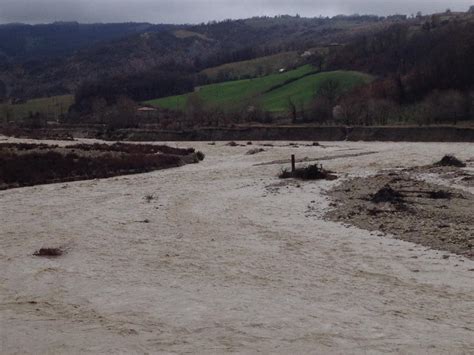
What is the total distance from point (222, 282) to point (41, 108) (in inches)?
5240

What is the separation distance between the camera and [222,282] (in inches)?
631

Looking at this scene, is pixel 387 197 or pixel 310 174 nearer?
pixel 387 197

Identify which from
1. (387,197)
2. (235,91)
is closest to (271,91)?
(235,91)

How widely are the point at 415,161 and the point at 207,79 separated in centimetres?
11009

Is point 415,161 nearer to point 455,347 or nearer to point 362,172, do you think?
point 362,172

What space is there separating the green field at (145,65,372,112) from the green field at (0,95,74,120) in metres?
21.7

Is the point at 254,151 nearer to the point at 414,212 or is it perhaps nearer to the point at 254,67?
the point at 414,212

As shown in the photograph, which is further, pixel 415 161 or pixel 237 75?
pixel 237 75

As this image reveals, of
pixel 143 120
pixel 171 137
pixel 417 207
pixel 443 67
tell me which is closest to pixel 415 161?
pixel 417 207

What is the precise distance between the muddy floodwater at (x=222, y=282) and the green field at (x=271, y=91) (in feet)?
241

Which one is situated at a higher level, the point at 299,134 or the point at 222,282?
the point at 299,134

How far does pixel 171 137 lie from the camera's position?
268ft

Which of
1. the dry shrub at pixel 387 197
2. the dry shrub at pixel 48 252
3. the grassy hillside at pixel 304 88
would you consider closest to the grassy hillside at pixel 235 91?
the grassy hillside at pixel 304 88

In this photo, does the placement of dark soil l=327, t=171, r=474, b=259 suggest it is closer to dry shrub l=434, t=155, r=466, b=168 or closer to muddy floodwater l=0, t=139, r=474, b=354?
muddy floodwater l=0, t=139, r=474, b=354
